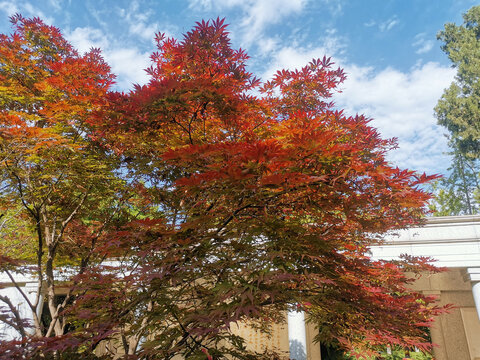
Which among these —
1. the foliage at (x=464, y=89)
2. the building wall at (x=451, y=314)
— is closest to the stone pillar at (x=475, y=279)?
the building wall at (x=451, y=314)

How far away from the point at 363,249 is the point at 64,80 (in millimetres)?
5606

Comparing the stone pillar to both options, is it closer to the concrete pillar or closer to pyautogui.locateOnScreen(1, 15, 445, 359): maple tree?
the concrete pillar

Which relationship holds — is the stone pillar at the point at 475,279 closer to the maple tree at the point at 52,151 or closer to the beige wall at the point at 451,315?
the beige wall at the point at 451,315

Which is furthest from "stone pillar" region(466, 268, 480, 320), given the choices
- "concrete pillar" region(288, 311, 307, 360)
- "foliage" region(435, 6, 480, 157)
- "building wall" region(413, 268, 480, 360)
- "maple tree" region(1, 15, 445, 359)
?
"foliage" region(435, 6, 480, 157)

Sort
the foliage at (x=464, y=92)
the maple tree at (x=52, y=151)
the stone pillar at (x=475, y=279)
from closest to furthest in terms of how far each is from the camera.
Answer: the maple tree at (x=52, y=151), the stone pillar at (x=475, y=279), the foliage at (x=464, y=92)

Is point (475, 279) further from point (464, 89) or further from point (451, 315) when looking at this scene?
point (464, 89)

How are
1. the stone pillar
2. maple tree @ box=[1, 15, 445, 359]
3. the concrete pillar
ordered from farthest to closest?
the stone pillar → the concrete pillar → maple tree @ box=[1, 15, 445, 359]

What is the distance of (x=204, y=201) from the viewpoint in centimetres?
402

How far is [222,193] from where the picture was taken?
128 inches

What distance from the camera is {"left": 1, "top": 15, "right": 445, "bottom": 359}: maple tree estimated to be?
3.08 metres

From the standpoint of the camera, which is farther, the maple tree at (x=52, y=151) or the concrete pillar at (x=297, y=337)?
the concrete pillar at (x=297, y=337)

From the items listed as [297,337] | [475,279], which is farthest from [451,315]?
[297,337]

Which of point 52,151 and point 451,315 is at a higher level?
point 52,151

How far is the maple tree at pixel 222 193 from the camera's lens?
3.08 m
